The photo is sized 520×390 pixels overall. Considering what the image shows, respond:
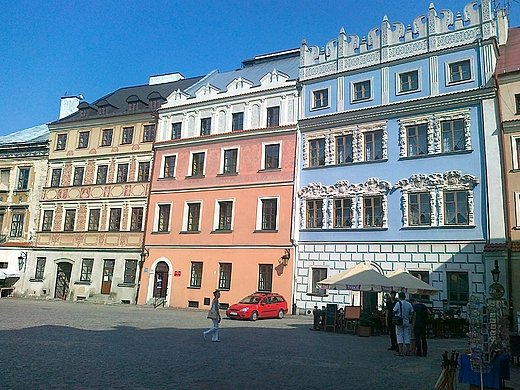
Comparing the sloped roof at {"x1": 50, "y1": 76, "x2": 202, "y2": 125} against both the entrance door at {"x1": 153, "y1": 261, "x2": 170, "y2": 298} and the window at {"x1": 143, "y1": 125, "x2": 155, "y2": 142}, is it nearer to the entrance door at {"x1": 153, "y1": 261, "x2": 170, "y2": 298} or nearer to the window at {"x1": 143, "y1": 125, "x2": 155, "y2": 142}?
the window at {"x1": 143, "y1": 125, "x2": 155, "y2": 142}

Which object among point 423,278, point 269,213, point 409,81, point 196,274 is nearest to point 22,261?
point 196,274

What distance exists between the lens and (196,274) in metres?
31.8

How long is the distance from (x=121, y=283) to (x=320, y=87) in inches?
752

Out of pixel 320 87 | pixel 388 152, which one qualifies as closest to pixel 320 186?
pixel 388 152

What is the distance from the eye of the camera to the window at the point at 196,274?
31.6 meters

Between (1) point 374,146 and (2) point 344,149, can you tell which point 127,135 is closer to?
(2) point 344,149

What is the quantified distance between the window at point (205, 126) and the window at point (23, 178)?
52.6ft

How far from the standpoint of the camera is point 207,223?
32.1 m

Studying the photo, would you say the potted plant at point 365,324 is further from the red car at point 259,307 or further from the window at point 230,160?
the window at point 230,160

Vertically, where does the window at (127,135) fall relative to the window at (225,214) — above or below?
above

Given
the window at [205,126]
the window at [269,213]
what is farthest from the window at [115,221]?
the window at [269,213]

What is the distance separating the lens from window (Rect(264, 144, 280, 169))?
99.8ft

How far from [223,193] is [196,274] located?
5640 mm

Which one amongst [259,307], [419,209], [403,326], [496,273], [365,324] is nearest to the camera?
[403,326]
